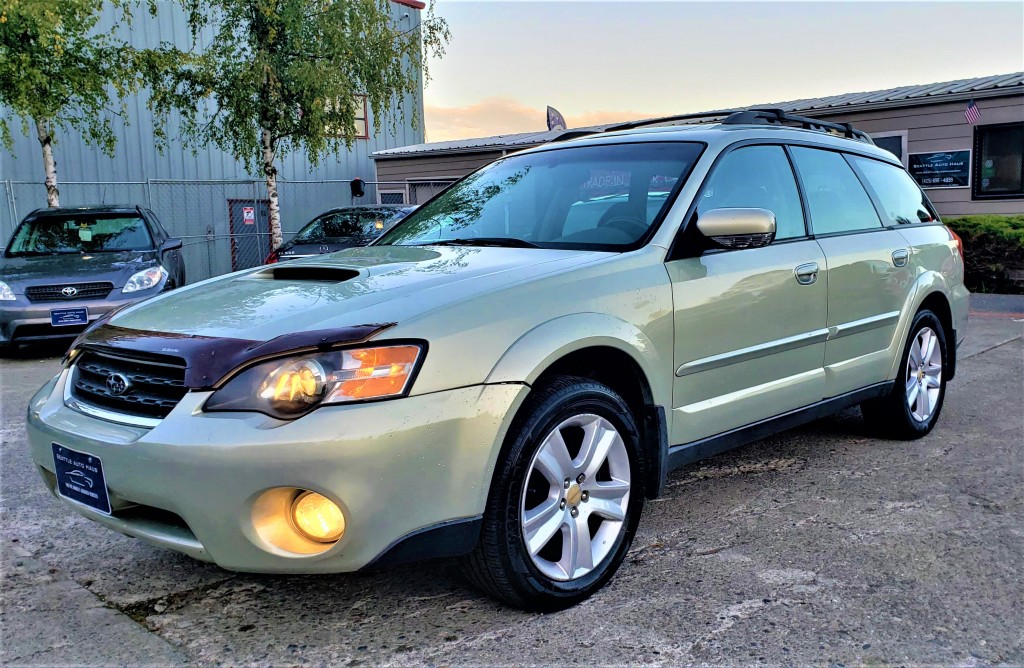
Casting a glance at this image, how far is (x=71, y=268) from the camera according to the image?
8.27 metres

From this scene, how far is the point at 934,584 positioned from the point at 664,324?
1.25 m

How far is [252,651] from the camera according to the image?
2490 mm

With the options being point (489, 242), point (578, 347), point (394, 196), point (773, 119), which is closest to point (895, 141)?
point (773, 119)

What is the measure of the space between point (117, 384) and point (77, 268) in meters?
6.47

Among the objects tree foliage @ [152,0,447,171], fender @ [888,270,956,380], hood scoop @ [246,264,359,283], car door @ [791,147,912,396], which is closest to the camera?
hood scoop @ [246,264,359,283]

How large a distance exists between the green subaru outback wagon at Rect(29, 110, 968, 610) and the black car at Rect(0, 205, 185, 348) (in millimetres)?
5197

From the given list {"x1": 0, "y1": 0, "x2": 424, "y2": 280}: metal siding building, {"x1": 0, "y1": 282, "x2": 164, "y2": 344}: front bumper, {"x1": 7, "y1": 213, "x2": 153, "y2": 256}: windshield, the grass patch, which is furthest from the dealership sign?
{"x1": 0, "y1": 282, "x2": 164, "y2": 344}: front bumper

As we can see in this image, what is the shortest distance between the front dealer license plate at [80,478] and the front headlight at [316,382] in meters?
0.47

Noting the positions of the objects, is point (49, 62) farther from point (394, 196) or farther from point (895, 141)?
point (895, 141)

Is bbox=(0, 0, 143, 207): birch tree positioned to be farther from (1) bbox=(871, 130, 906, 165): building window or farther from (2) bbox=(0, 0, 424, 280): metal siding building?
(1) bbox=(871, 130, 906, 165): building window

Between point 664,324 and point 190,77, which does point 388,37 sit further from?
point 664,324

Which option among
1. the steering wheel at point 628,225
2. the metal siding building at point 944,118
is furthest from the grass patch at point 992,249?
the steering wheel at point 628,225

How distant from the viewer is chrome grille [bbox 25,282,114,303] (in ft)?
26.2

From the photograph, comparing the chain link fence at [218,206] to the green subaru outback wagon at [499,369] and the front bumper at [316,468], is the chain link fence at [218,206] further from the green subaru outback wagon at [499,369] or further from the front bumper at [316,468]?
the front bumper at [316,468]
